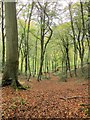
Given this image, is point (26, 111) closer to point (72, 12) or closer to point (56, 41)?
point (72, 12)

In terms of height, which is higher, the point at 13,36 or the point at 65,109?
the point at 13,36

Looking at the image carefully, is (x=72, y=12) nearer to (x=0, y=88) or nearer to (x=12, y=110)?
(x=0, y=88)

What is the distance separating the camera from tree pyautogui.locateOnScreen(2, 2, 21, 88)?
10.4 metres

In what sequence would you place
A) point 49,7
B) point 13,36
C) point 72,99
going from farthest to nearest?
1. point 49,7
2. point 13,36
3. point 72,99

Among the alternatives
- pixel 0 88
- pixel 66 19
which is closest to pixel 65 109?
pixel 0 88

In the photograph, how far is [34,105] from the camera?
6809mm

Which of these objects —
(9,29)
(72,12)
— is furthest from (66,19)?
(9,29)

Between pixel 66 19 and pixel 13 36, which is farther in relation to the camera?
pixel 66 19

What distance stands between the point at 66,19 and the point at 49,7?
6138 millimetres

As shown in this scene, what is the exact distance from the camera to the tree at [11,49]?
10367 millimetres

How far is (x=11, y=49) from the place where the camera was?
10.7m

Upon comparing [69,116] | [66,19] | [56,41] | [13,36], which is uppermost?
[66,19]

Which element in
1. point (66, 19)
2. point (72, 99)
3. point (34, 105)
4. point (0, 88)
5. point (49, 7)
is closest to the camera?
point (34, 105)

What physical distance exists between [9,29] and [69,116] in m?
6.47
